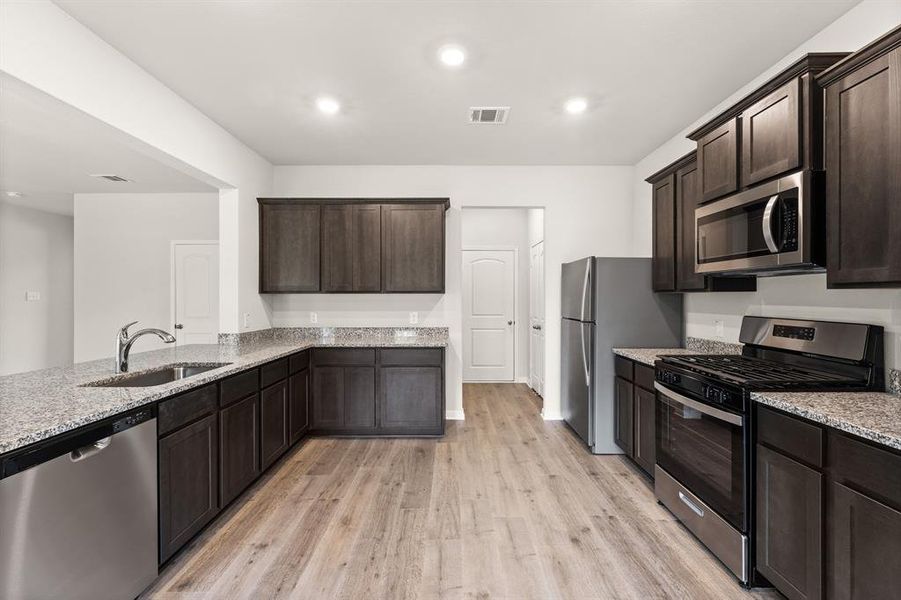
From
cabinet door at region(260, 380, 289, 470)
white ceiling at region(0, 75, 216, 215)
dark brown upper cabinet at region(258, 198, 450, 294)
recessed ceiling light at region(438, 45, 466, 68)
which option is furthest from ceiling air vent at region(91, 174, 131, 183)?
recessed ceiling light at region(438, 45, 466, 68)

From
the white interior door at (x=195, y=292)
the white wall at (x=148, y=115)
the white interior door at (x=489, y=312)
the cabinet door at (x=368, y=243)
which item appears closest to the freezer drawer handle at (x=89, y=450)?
the white wall at (x=148, y=115)

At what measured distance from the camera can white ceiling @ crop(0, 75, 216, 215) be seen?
99.2 inches

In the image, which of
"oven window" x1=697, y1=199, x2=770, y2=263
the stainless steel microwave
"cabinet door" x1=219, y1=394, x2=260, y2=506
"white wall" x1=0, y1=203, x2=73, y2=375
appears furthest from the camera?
"white wall" x1=0, y1=203, x2=73, y2=375

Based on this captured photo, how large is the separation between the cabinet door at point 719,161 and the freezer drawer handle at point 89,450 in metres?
3.30

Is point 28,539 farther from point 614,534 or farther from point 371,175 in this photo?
point 371,175

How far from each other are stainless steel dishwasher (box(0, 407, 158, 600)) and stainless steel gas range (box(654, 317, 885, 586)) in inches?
106

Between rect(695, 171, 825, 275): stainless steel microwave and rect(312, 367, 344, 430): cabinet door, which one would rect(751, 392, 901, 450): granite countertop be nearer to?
rect(695, 171, 825, 275): stainless steel microwave

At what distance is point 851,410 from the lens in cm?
164

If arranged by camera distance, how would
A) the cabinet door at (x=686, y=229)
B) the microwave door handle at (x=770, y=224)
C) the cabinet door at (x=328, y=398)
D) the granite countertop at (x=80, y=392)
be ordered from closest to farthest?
the granite countertop at (x=80, y=392), the microwave door handle at (x=770, y=224), the cabinet door at (x=686, y=229), the cabinet door at (x=328, y=398)

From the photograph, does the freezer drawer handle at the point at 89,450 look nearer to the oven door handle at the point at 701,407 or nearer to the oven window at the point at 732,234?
the oven door handle at the point at 701,407

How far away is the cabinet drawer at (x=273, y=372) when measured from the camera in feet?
10.2

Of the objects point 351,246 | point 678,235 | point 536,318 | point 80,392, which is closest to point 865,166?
point 678,235

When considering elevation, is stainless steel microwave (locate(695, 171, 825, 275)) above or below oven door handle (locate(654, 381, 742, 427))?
above

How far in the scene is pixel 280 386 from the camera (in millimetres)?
3383
